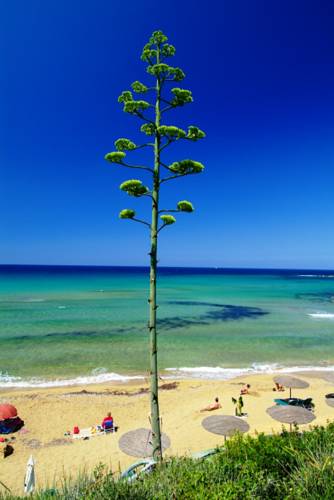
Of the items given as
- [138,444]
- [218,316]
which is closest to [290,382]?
[138,444]

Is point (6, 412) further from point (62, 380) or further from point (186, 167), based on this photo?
point (186, 167)

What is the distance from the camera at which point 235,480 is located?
488cm

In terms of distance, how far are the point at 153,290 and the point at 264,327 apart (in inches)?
1346

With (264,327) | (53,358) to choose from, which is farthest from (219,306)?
(53,358)

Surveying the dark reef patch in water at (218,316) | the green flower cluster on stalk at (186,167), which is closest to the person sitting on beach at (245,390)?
the green flower cluster on stalk at (186,167)

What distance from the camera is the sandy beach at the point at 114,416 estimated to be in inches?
449

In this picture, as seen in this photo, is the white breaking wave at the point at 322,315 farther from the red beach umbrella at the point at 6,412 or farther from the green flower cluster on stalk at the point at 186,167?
the green flower cluster on stalk at the point at 186,167

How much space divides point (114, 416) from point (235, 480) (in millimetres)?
12823

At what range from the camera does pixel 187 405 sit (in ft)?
55.0

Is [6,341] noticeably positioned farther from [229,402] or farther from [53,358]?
[229,402]

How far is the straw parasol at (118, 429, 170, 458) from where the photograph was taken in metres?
10.2

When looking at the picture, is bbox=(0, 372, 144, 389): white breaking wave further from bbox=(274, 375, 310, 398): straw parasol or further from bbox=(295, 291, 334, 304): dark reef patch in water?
bbox=(295, 291, 334, 304): dark reef patch in water

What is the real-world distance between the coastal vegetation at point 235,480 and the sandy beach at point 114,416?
4.96 m

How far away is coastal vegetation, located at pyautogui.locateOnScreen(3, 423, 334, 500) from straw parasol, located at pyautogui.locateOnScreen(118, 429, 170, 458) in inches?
208
